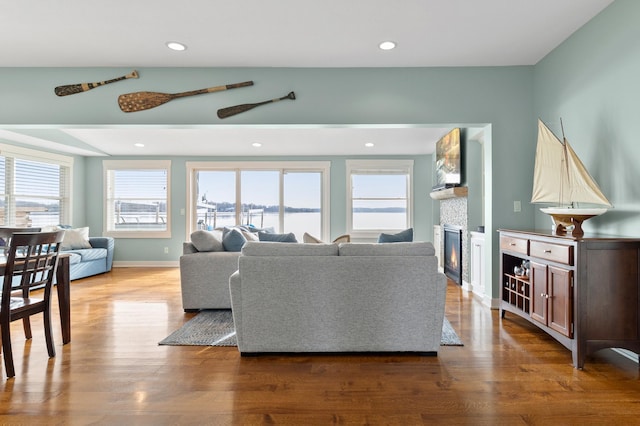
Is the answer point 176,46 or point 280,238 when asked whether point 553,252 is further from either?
point 176,46

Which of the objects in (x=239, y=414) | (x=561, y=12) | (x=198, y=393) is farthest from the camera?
(x=561, y=12)

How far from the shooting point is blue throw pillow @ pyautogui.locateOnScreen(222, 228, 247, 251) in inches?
157

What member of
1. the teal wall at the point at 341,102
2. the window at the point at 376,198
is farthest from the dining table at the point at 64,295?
the window at the point at 376,198

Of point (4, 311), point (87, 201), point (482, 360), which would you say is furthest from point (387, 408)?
point (87, 201)

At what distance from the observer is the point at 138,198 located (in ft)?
23.2

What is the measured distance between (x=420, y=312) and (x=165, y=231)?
584 cm

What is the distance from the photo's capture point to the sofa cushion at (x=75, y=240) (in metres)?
5.79

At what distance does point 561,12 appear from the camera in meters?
2.78

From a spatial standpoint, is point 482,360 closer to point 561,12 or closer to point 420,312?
point 420,312

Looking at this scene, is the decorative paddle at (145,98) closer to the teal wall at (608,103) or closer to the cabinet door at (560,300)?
the teal wall at (608,103)

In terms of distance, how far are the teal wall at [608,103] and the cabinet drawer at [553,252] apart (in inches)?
20.5

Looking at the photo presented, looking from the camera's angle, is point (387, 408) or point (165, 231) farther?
point (165, 231)

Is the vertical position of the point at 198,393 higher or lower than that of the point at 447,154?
lower

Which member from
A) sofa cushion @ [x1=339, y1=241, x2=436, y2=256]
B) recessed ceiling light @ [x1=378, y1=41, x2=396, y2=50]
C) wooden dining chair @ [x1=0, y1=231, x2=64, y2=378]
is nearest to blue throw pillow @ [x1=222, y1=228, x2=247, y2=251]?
wooden dining chair @ [x1=0, y1=231, x2=64, y2=378]
